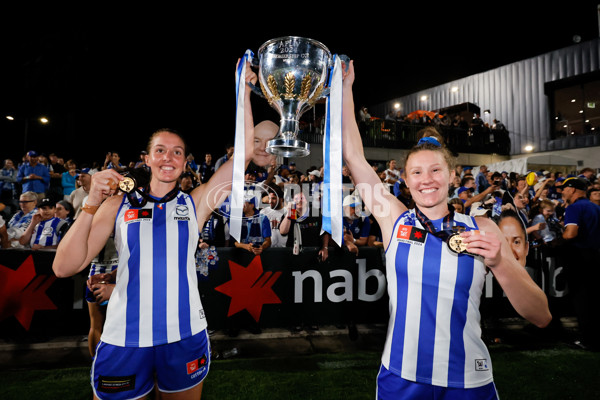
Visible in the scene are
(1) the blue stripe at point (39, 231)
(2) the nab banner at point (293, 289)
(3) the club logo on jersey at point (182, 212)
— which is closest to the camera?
(3) the club logo on jersey at point (182, 212)

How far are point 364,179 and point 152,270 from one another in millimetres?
1366

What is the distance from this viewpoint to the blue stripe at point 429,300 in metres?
1.68

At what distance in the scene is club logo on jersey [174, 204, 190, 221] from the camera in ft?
6.76

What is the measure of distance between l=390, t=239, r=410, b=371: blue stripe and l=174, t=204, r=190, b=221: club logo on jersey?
128 cm

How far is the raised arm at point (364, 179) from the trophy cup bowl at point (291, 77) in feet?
0.85

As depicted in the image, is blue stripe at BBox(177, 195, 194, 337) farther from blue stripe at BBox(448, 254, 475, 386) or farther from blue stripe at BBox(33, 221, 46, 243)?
blue stripe at BBox(33, 221, 46, 243)

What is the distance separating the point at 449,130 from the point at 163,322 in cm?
2038

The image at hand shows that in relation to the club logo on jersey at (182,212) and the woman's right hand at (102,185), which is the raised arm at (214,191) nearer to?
the club logo on jersey at (182,212)

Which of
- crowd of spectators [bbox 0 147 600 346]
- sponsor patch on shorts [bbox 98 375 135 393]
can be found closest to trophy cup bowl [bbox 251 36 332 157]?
sponsor patch on shorts [bbox 98 375 135 393]

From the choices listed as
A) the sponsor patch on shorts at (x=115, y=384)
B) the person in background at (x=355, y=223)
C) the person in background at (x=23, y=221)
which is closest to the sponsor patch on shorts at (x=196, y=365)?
the sponsor patch on shorts at (x=115, y=384)

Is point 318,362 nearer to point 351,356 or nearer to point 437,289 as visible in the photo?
point 351,356

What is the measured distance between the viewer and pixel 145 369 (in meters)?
1.84

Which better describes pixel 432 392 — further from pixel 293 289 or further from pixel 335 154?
pixel 293 289

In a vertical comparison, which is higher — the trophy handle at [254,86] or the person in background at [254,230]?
the trophy handle at [254,86]
